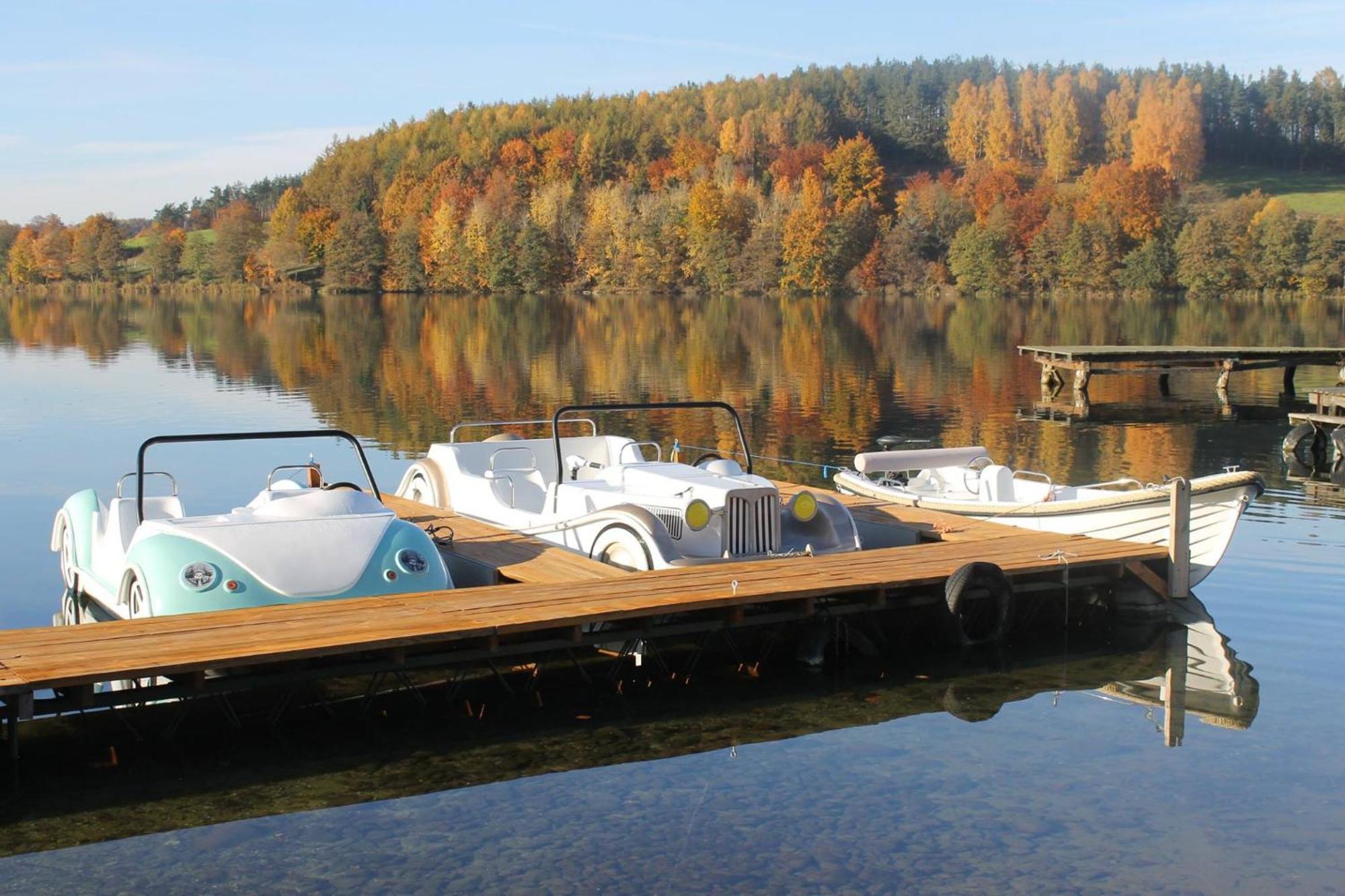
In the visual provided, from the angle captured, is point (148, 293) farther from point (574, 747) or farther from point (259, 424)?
point (574, 747)

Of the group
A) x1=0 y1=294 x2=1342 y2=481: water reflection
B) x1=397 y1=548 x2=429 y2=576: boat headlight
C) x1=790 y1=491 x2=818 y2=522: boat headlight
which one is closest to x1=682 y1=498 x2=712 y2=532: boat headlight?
x1=790 y1=491 x2=818 y2=522: boat headlight

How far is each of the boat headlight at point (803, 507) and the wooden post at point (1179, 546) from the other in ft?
10.9

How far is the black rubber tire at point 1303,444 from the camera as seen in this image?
87.5ft

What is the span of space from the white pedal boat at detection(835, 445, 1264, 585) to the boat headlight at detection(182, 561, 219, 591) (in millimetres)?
8266

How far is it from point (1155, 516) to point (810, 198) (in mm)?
116677

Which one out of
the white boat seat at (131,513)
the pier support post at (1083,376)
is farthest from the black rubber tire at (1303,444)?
the white boat seat at (131,513)

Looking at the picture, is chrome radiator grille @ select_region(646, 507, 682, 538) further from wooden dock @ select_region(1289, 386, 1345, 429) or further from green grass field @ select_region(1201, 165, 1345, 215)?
green grass field @ select_region(1201, 165, 1345, 215)

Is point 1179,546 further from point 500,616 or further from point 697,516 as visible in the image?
point 500,616

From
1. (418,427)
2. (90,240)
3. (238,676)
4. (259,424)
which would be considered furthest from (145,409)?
(90,240)

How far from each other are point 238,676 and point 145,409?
85.2 ft

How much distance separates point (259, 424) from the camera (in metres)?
31.6

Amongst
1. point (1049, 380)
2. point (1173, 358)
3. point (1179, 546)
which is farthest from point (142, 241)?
point (1179, 546)

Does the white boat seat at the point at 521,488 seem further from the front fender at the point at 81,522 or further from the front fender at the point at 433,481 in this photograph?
the front fender at the point at 81,522

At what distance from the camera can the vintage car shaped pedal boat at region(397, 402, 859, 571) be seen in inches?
518
